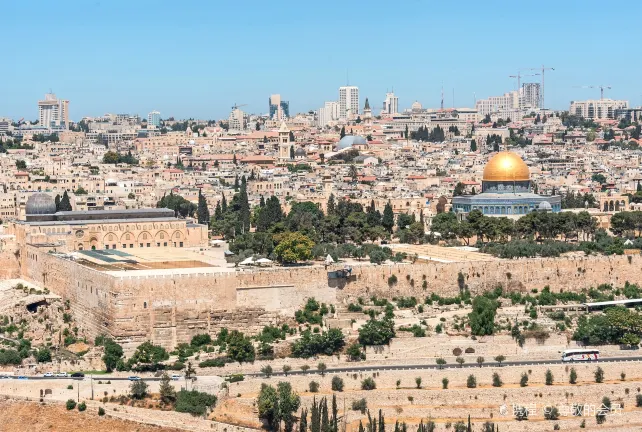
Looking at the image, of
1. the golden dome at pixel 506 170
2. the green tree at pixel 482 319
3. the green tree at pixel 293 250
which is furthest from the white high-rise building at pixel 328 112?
the green tree at pixel 482 319

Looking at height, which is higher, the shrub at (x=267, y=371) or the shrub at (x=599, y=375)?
the shrub at (x=267, y=371)

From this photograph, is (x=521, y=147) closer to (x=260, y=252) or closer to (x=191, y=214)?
(x=191, y=214)

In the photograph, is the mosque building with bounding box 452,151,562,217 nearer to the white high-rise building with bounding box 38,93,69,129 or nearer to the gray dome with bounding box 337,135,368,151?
the gray dome with bounding box 337,135,368,151

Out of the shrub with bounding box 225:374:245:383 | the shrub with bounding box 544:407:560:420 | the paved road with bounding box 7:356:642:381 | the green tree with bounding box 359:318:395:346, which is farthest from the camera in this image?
the green tree with bounding box 359:318:395:346

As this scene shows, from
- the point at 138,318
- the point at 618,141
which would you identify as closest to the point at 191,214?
the point at 138,318

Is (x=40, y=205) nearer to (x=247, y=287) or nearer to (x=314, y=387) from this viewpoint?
(x=247, y=287)

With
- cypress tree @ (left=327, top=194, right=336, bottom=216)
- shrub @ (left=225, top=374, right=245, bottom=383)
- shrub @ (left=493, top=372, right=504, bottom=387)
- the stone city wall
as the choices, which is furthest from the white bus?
cypress tree @ (left=327, top=194, right=336, bottom=216)

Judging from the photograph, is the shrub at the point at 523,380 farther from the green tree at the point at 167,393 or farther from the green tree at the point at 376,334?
the green tree at the point at 167,393
